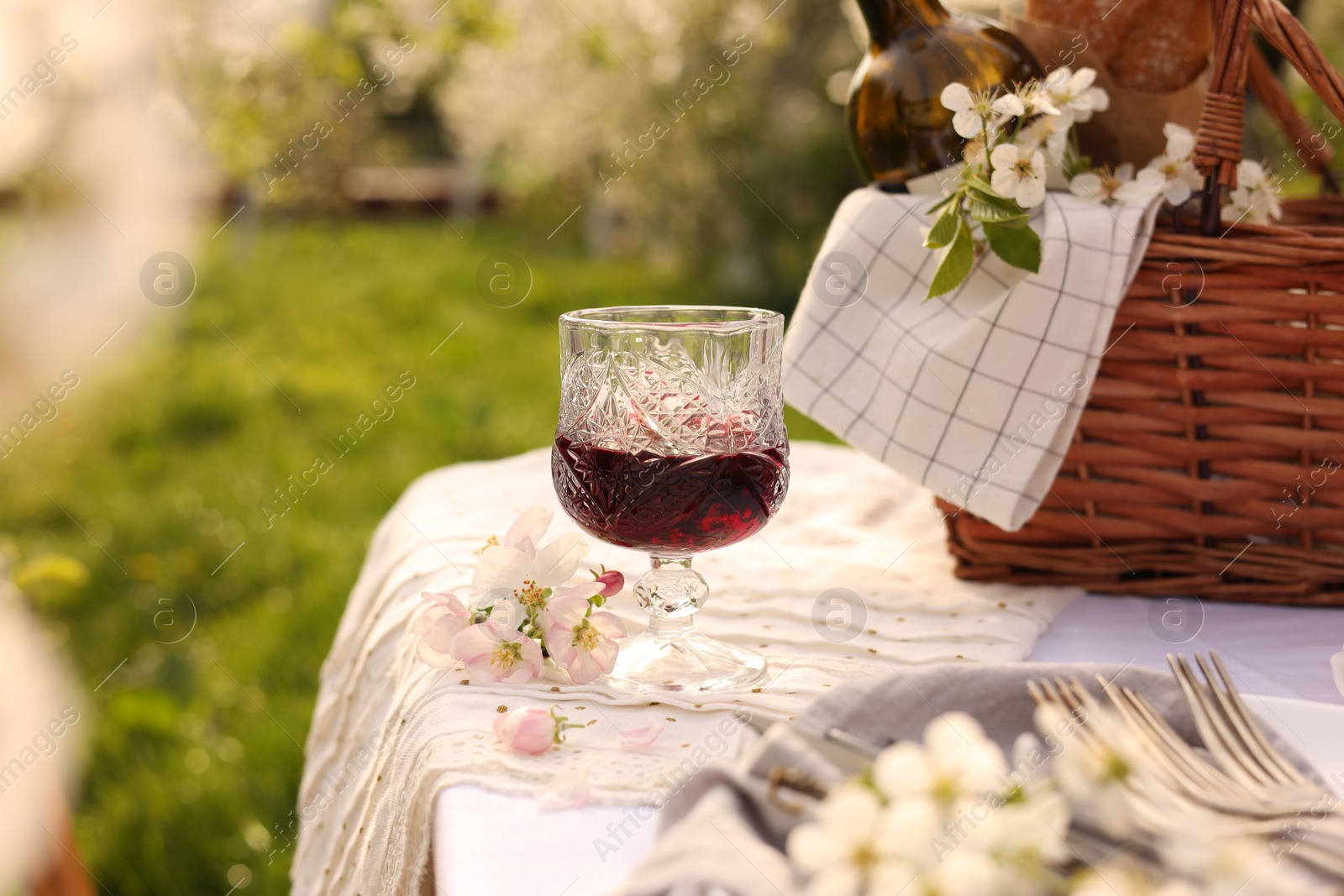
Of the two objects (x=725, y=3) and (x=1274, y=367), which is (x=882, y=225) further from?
(x=725, y=3)

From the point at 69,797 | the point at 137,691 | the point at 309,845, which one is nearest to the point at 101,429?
the point at 137,691

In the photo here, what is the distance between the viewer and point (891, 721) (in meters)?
0.75

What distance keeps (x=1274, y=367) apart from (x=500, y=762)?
33.9 inches

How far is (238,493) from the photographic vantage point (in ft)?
13.2

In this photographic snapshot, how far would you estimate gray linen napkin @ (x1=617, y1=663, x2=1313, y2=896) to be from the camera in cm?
58

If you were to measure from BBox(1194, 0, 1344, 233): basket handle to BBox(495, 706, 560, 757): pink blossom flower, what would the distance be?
2.72ft

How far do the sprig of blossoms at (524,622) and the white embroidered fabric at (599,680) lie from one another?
0.02 metres

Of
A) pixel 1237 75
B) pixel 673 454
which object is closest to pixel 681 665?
pixel 673 454

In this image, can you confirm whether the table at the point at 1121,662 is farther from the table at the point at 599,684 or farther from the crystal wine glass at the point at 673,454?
the crystal wine glass at the point at 673,454

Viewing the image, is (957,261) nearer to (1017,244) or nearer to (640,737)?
(1017,244)

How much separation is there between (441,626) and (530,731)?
172mm

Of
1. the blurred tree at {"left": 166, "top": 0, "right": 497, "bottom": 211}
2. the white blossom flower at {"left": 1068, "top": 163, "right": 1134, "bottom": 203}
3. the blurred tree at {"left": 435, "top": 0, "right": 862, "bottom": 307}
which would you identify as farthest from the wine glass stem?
the blurred tree at {"left": 435, "top": 0, "right": 862, "bottom": 307}

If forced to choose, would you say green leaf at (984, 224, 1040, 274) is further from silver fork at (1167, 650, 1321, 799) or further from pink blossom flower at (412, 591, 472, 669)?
pink blossom flower at (412, 591, 472, 669)

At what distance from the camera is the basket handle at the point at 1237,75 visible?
1073 mm
